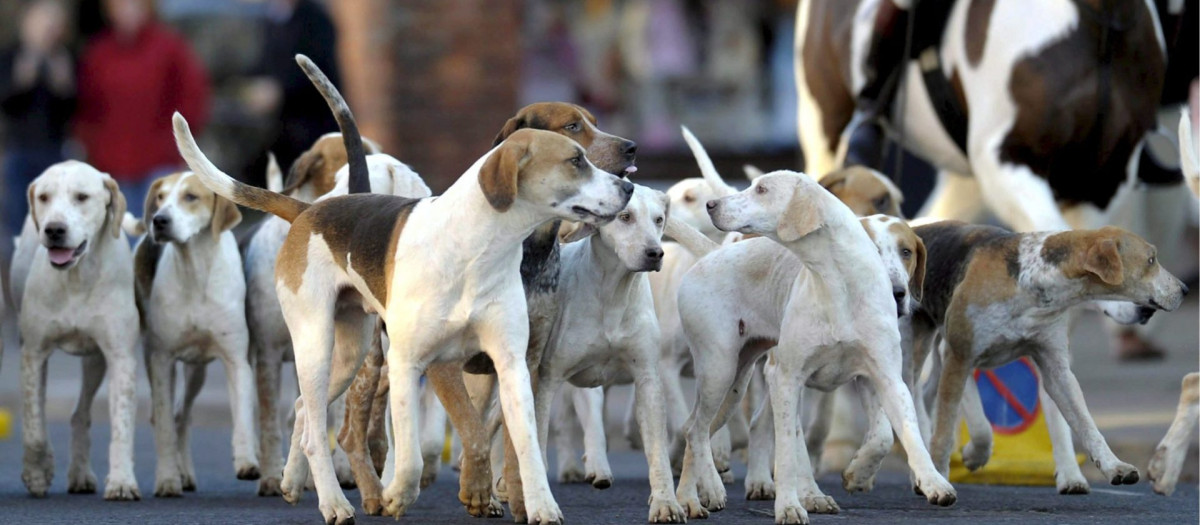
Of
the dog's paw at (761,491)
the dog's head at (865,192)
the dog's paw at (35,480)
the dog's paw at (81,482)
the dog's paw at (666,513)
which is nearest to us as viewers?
the dog's paw at (666,513)

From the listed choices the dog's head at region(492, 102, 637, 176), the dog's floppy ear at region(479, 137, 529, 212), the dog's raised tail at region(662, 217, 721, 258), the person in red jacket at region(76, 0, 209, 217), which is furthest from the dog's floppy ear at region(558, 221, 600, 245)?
the person in red jacket at region(76, 0, 209, 217)

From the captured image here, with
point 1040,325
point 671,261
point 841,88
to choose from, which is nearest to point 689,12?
point 841,88

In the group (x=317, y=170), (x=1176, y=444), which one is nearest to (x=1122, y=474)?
(x=1176, y=444)

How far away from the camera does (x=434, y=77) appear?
17.7 metres

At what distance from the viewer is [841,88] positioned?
40.0 ft

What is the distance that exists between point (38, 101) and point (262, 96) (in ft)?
7.42

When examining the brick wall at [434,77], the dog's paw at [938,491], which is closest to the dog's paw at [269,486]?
the dog's paw at [938,491]

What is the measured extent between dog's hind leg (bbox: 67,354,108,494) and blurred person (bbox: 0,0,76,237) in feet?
20.3

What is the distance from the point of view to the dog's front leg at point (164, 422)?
948 centimetres

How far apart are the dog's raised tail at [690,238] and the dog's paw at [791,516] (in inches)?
66.6

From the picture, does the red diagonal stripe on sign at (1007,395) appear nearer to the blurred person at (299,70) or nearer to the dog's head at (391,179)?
the dog's head at (391,179)

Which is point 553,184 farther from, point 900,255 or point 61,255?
point 61,255

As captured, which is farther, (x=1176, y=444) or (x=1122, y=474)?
(x=1176, y=444)

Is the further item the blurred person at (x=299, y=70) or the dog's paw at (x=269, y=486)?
the blurred person at (x=299, y=70)
